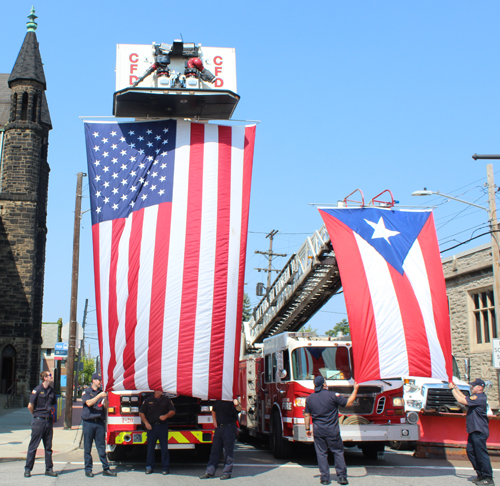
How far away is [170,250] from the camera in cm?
1164

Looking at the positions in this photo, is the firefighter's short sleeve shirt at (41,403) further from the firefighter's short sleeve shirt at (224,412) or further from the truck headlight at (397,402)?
the truck headlight at (397,402)

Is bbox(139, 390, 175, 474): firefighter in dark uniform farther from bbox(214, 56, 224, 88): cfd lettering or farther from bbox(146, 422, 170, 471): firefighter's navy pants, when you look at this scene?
bbox(214, 56, 224, 88): cfd lettering

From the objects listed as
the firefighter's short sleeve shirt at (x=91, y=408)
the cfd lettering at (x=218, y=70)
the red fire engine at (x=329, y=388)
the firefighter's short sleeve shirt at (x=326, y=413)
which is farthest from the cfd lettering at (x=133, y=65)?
the firefighter's short sleeve shirt at (x=326, y=413)

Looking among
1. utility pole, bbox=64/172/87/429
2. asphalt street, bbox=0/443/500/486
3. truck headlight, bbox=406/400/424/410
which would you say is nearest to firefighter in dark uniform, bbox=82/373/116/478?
asphalt street, bbox=0/443/500/486

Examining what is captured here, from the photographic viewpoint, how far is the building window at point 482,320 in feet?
73.6

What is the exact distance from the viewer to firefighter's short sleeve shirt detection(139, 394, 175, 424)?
36.1 ft

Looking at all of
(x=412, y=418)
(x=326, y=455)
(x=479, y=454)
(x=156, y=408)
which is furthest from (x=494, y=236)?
(x=156, y=408)

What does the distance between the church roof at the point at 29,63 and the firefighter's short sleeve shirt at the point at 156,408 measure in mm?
25514

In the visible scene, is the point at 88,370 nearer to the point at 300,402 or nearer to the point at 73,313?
the point at 73,313

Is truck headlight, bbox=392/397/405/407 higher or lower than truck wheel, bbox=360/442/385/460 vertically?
higher

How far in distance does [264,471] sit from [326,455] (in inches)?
67.0

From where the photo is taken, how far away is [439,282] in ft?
40.3

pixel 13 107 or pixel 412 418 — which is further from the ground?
pixel 13 107

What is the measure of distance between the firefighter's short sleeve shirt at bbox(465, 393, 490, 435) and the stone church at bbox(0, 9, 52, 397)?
24.7 m
